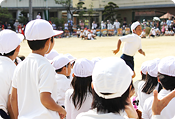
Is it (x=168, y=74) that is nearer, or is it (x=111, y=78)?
(x=111, y=78)

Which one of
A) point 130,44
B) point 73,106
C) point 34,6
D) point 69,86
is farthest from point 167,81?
point 34,6

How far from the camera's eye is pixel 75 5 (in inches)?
1458

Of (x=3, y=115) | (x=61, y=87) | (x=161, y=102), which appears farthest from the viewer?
(x=61, y=87)

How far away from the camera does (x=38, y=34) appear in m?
2.00

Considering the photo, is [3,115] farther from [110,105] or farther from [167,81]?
[167,81]

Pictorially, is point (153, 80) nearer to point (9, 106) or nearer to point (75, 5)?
point (9, 106)

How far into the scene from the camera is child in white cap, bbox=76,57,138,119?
149cm

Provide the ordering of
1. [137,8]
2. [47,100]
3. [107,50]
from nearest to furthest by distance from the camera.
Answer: [47,100] < [107,50] < [137,8]

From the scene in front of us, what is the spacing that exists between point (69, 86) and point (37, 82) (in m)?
1.10

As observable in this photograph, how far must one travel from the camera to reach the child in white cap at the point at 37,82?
6.18ft

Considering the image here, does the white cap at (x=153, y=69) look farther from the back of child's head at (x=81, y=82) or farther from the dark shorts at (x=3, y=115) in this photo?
the dark shorts at (x=3, y=115)

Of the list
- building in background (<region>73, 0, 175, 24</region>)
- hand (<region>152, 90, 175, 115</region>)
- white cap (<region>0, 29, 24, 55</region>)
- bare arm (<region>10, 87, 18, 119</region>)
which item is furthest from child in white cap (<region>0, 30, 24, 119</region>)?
building in background (<region>73, 0, 175, 24</region>)

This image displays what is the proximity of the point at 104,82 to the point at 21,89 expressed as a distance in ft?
2.79

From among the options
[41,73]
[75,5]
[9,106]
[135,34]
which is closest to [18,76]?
[41,73]
